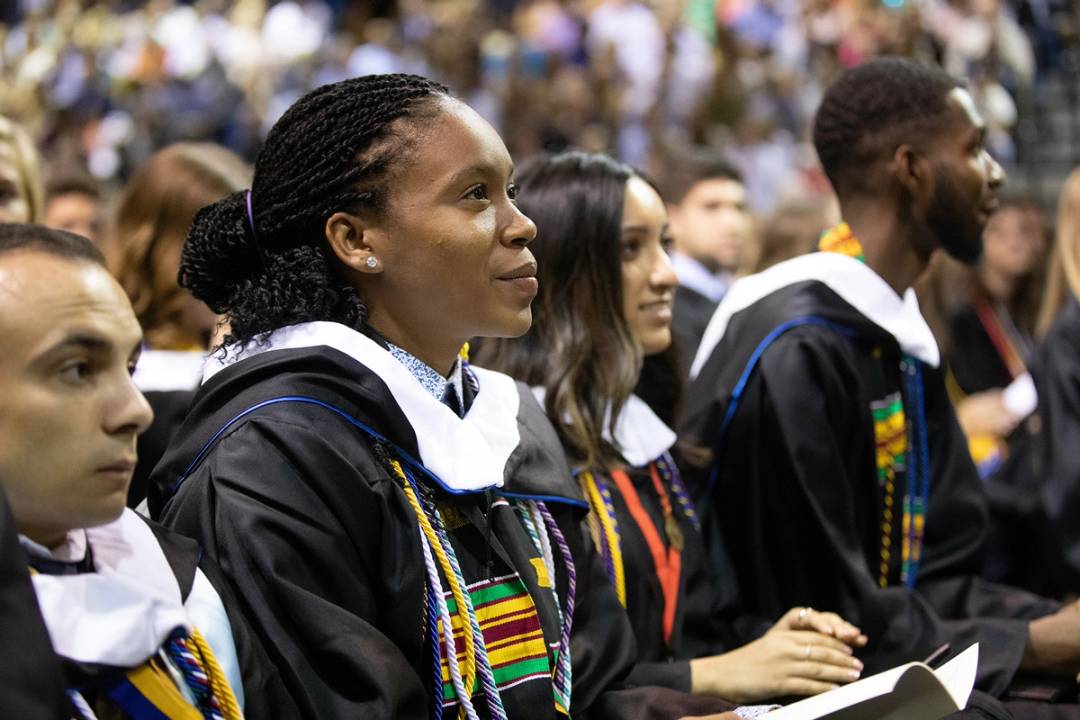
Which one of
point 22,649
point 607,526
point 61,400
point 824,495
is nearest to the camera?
point 22,649

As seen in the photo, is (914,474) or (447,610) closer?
(447,610)

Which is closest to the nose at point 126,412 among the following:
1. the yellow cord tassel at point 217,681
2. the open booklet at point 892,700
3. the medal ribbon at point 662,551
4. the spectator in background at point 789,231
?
the yellow cord tassel at point 217,681

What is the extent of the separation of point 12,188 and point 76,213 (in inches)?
58.3

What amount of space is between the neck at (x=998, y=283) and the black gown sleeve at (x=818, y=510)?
3.78 m

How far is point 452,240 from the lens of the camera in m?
2.45

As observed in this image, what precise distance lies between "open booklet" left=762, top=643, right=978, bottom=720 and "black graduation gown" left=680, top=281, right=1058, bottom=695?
0.86 m

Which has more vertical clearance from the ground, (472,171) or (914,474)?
(472,171)

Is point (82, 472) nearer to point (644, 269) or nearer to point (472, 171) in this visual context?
point (472, 171)

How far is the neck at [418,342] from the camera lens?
2.53 m

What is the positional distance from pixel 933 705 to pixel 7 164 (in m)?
3.00

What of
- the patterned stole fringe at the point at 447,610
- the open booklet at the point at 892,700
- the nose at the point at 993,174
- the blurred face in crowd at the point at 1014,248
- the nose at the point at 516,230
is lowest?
the blurred face in crowd at the point at 1014,248

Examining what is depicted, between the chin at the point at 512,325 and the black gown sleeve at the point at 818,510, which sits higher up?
the chin at the point at 512,325

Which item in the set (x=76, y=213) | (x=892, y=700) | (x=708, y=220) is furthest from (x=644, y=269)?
(x=708, y=220)

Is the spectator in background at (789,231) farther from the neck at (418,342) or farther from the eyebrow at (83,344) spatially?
the eyebrow at (83,344)
